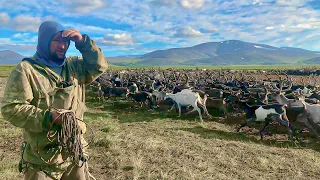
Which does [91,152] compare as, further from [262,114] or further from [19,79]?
[262,114]

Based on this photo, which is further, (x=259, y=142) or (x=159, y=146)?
(x=259, y=142)

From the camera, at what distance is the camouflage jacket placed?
2.63 m

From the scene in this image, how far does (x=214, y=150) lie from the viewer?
8.26 m

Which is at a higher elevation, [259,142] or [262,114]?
[262,114]

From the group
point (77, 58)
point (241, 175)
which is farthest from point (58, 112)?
point (241, 175)

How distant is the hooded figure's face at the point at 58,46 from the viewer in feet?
9.52

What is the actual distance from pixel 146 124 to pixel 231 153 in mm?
4936

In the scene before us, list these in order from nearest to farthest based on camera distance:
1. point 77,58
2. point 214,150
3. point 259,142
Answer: point 77,58, point 214,150, point 259,142

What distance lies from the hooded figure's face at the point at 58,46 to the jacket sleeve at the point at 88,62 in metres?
0.20

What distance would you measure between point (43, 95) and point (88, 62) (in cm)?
64

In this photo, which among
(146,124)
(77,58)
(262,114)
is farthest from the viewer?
(146,124)

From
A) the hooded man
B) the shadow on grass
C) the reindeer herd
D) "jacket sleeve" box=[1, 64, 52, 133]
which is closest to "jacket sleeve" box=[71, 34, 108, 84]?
the hooded man

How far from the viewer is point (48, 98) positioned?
2889mm

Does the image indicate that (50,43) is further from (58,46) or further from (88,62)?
(88,62)
